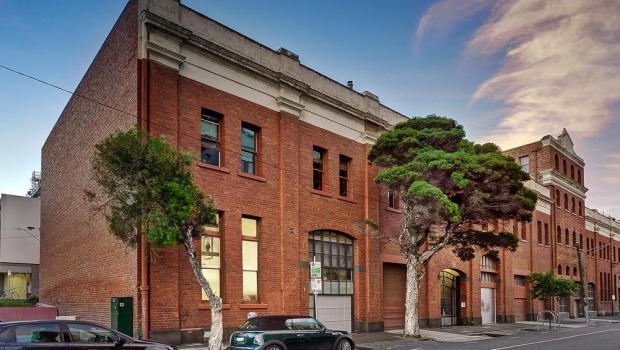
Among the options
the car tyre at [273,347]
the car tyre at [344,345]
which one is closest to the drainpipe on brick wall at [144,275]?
the car tyre at [273,347]

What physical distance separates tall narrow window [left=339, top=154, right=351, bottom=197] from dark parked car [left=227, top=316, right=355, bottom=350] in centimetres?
1112

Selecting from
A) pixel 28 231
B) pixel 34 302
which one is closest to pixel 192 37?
pixel 34 302

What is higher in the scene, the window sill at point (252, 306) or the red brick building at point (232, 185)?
the red brick building at point (232, 185)

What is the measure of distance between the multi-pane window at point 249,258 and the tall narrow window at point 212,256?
3.91 feet

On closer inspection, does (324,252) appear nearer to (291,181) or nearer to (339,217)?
(339,217)

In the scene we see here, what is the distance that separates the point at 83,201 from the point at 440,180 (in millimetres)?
14317

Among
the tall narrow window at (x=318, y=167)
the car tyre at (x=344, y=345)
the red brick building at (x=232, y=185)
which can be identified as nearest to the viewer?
the car tyre at (x=344, y=345)

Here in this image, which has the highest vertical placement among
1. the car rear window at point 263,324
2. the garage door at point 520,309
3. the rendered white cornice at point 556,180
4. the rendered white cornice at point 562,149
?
the rendered white cornice at point 562,149

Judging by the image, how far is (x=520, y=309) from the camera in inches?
1722

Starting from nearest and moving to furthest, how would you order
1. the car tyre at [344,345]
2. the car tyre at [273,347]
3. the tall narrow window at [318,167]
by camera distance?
the car tyre at [273,347] < the car tyre at [344,345] < the tall narrow window at [318,167]

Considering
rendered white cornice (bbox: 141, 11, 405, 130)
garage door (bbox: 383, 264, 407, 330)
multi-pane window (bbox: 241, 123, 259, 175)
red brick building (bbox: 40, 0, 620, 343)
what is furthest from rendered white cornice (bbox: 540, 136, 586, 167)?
multi-pane window (bbox: 241, 123, 259, 175)

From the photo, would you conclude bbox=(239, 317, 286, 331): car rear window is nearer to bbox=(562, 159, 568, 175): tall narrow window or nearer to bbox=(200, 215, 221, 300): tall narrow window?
bbox=(200, 215, 221, 300): tall narrow window

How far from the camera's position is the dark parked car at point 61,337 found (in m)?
10.6

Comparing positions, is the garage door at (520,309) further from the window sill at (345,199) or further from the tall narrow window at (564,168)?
the window sill at (345,199)
